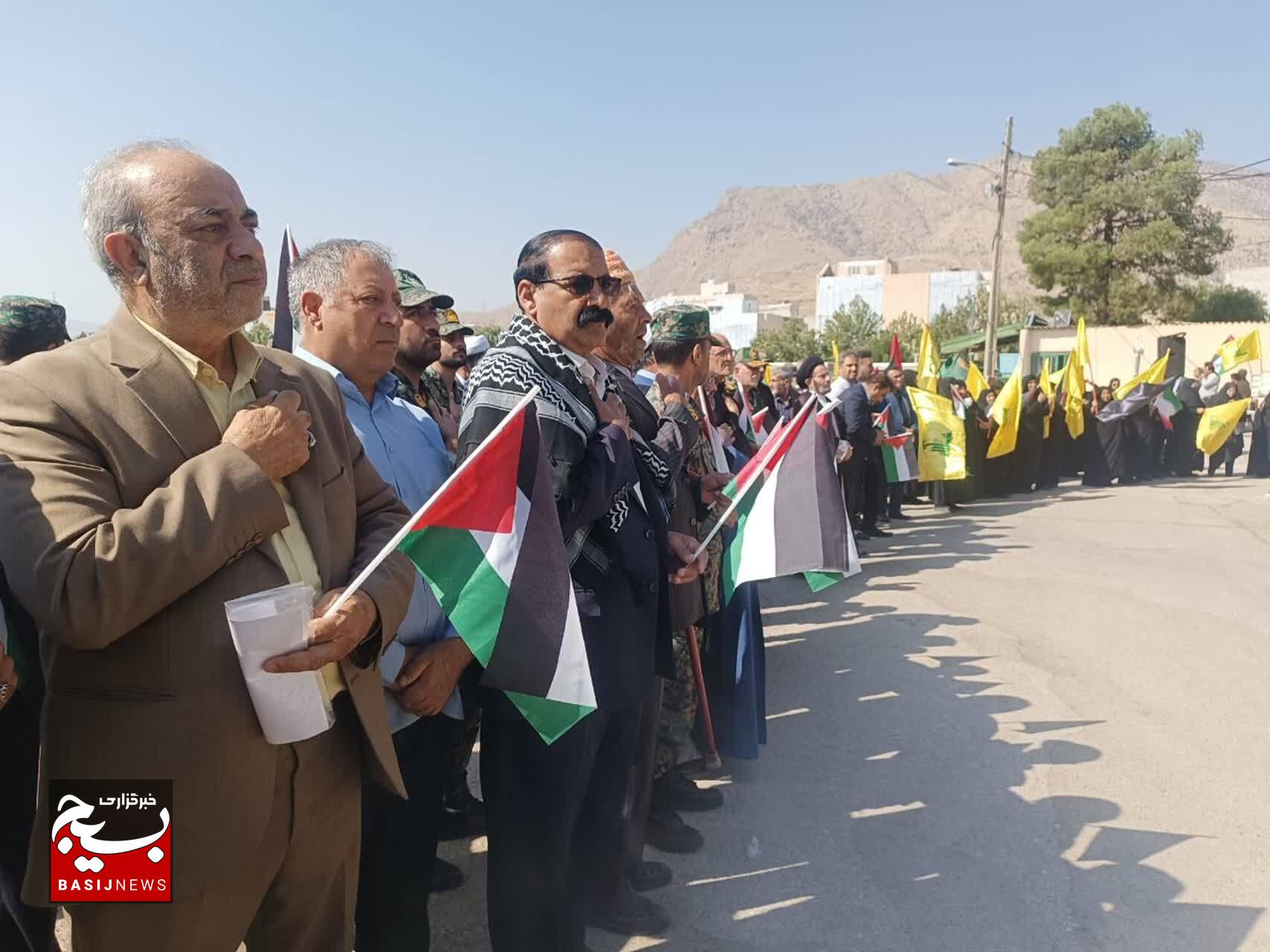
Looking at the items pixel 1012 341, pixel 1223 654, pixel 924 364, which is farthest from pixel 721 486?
pixel 1012 341

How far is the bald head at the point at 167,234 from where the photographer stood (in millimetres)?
1591

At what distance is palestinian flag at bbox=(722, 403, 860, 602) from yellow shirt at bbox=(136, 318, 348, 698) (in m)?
2.09

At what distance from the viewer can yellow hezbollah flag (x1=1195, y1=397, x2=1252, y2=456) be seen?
46.2 ft

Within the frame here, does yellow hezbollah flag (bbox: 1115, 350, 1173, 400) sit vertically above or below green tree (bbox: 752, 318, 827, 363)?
below

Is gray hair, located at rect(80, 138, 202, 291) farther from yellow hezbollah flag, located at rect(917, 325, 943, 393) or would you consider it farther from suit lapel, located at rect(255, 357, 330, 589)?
yellow hezbollah flag, located at rect(917, 325, 943, 393)

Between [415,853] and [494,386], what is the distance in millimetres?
1249

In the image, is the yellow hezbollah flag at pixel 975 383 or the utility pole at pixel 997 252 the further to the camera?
the utility pole at pixel 997 252

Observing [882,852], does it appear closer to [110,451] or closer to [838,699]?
[838,699]

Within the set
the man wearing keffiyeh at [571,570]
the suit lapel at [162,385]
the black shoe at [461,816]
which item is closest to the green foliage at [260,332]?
the suit lapel at [162,385]

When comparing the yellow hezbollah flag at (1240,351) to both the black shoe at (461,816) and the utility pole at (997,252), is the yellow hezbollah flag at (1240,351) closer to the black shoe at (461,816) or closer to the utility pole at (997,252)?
the utility pole at (997,252)

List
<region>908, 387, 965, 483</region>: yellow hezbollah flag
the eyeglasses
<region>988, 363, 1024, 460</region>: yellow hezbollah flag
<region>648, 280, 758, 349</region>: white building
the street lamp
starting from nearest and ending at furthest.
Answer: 1. the eyeglasses
2. <region>908, 387, 965, 483</region>: yellow hezbollah flag
3. <region>988, 363, 1024, 460</region>: yellow hezbollah flag
4. the street lamp
5. <region>648, 280, 758, 349</region>: white building

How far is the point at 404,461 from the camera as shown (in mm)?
2463

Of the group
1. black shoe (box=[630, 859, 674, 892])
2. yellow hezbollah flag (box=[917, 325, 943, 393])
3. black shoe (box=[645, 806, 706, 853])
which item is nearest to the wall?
yellow hezbollah flag (box=[917, 325, 943, 393])

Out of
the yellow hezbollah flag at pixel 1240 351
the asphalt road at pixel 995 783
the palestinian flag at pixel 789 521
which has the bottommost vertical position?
the asphalt road at pixel 995 783
